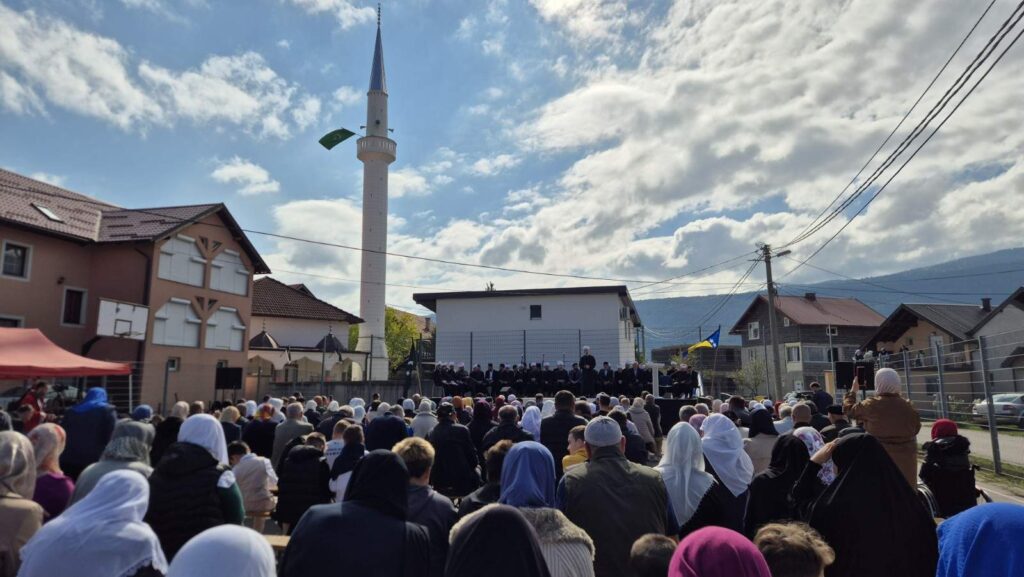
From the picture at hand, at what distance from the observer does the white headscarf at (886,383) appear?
18.7 feet

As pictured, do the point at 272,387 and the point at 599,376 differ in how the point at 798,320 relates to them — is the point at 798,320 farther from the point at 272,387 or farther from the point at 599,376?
the point at 272,387

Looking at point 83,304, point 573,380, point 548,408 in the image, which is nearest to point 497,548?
point 548,408

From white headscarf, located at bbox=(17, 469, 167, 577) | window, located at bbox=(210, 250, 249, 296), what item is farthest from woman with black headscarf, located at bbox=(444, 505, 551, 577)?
window, located at bbox=(210, 250, 249, 296)

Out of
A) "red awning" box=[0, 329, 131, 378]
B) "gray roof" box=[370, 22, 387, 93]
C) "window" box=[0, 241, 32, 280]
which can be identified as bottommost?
"red awning" box=[0, 329, 131, 378]

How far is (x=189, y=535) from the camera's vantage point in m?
3.88

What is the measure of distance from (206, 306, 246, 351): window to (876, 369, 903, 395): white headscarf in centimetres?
2800

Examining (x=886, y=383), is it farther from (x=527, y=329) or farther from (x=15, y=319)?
(x=15, y=319)

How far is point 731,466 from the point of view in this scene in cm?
556

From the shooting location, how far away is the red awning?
12430 mm

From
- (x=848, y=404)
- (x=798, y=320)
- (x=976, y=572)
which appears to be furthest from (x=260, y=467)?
(x=798, y=320)

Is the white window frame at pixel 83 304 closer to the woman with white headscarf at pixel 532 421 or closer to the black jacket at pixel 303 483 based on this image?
the black jacket at pixel 303 483

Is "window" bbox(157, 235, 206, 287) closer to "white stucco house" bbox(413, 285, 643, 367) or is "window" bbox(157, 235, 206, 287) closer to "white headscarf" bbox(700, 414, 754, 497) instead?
"white stucco house" bbox(413, 285, 643, 367)

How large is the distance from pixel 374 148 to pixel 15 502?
46570 millimetres

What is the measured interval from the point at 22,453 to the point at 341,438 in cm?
379
